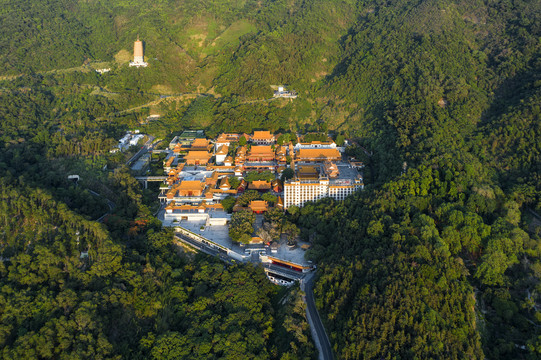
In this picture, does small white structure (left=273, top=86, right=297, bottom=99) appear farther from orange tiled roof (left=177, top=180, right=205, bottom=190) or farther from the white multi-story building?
orange tiled roof (left=177, top=180, right=205, bottom=190)

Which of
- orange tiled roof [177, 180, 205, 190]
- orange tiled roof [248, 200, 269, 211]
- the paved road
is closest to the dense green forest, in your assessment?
the paved road

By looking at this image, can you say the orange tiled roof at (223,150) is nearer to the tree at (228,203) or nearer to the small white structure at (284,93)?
the tree at (228,203)

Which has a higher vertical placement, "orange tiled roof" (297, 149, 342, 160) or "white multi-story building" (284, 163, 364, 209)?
"orange tiled roof" (297, 149, 342, 160)

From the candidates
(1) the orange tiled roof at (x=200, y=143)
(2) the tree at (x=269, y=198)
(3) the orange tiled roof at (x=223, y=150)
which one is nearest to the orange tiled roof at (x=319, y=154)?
(3) the orange tiled roof at (x=223, y=150)

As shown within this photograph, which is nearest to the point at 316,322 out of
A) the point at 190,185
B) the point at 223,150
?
the point at 190,185

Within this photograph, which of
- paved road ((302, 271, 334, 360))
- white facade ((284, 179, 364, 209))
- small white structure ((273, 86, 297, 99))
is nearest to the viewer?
paved road ((302, 271, 334, 360))

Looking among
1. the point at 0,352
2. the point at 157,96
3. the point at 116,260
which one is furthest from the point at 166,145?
the point at 0,352
